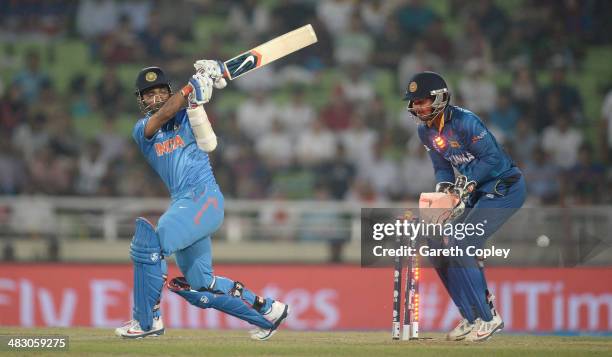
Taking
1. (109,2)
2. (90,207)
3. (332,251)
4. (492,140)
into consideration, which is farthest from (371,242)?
(109,2)

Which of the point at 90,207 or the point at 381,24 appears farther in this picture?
the point at 381,24

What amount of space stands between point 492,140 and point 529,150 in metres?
6.01

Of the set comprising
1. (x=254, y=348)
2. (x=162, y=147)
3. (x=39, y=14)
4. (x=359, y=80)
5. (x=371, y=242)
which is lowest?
(x=254, y=348)

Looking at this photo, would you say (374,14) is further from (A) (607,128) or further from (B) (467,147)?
(B) (467,147)

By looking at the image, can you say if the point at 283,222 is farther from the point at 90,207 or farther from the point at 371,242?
the point at 371,242

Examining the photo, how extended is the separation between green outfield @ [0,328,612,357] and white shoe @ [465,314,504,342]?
→ 0.07 metres

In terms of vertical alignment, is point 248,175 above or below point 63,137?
below

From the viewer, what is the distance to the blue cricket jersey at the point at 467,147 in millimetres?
7824

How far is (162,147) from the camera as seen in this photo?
25.3ft

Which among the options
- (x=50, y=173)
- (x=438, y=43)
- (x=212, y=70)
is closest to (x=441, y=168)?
(x=212, y=70)

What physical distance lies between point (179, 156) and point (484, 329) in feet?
7.82

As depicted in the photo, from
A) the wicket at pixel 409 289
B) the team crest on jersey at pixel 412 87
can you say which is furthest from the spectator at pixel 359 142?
the wicket at pixel 409 289

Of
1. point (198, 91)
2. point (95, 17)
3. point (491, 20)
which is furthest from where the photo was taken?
point (95, 17)

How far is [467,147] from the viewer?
7.89 m
